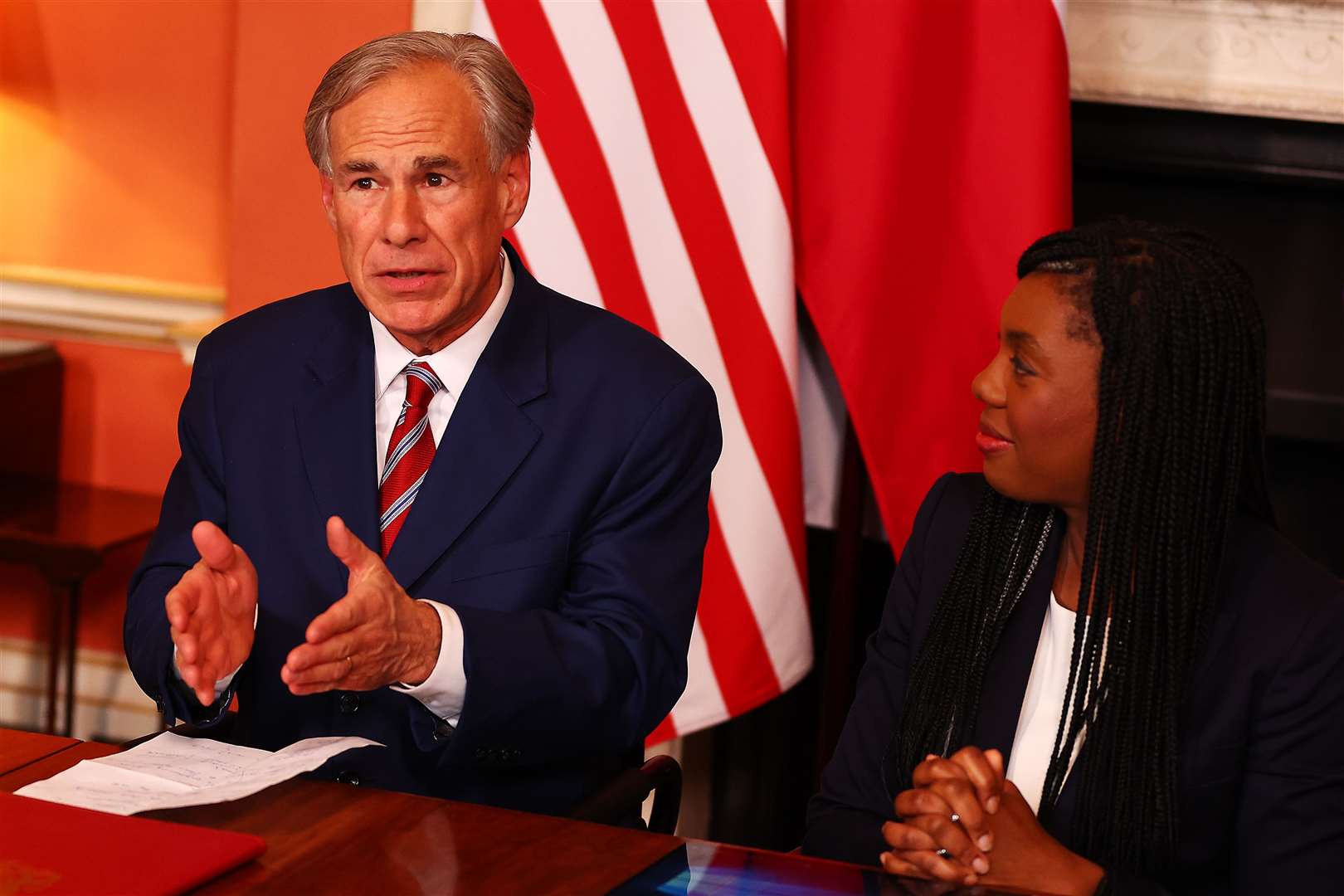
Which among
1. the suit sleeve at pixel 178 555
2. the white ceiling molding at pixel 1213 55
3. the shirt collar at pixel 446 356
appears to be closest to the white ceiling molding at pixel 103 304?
the suit sleeve at pixel 178 555

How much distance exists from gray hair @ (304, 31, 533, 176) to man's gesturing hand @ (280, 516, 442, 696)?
0.61 metres

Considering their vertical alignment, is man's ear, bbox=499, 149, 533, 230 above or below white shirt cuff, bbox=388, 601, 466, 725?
above

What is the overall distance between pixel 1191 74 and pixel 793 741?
1656 mm

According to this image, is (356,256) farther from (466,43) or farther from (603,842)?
(603,842)

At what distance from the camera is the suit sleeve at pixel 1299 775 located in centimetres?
152

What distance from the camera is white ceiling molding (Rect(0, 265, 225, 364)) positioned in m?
3.53

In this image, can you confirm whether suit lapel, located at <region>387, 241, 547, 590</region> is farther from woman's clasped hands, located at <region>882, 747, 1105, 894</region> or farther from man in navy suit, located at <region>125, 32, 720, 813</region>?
woman's clasped hands, located at <region>882, 747, 1105, 894</region>

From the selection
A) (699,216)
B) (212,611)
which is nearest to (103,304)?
(699,216)

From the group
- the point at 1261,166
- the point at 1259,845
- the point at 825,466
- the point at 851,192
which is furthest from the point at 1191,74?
the point at 1259,845

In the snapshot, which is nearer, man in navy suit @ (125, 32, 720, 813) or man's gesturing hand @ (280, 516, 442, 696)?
man's gesturing hand @ (280, 516, 442, 696)

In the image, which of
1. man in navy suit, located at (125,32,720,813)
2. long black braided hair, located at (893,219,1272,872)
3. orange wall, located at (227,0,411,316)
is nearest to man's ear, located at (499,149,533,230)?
man in navy suit, located at (125,32,720,813)

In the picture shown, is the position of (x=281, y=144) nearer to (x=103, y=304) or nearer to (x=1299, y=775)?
(x=103, y=304)

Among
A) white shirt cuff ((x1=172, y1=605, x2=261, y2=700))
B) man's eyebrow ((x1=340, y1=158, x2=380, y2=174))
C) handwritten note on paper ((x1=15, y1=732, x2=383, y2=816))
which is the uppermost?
man's eyebrow ((x1=340, y1=158, x2=380, y2=174))

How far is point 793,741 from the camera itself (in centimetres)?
338
